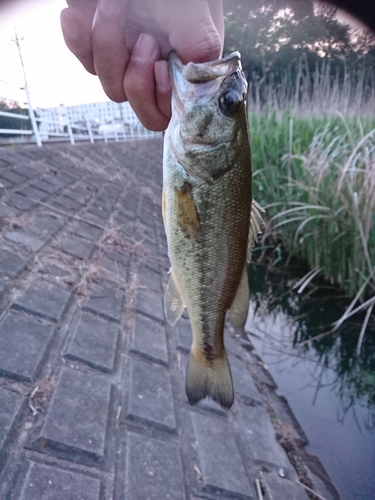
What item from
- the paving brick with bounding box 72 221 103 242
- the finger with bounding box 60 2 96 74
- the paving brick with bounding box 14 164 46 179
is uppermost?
the finger with bounding box 60 2 96 74

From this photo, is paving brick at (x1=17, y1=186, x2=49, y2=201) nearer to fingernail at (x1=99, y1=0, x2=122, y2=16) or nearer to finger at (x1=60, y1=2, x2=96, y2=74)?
finger at (x1=60, y1=2, x2=96, y2=74)

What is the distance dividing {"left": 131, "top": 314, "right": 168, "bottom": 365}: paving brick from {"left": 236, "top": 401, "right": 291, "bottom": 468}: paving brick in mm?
639

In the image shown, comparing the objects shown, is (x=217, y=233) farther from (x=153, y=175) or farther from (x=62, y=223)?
(x=153, y=175)

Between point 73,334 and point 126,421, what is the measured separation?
2.12 feet

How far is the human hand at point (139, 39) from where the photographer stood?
1.09 metres

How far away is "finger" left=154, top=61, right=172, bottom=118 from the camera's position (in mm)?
1225

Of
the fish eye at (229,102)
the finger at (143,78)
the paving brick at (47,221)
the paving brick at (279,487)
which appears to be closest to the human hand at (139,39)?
the finger at (143,78)

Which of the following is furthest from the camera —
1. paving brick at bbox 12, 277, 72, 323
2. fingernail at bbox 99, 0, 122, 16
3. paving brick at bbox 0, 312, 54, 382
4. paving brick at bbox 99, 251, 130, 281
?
paving brick at bbox 99, 251, 130, 281

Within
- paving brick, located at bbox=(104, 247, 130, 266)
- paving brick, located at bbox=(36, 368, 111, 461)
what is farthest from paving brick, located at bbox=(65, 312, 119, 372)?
paving brick, located at bbox=(104, 247, 130, 266)

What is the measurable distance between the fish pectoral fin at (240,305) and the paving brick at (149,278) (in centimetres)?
225

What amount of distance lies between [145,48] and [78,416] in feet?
5.32

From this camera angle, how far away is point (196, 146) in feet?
4.34

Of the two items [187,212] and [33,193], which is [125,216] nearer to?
[33,193]

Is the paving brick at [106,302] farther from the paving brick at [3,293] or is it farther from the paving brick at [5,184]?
the paving brick at [5,184]
